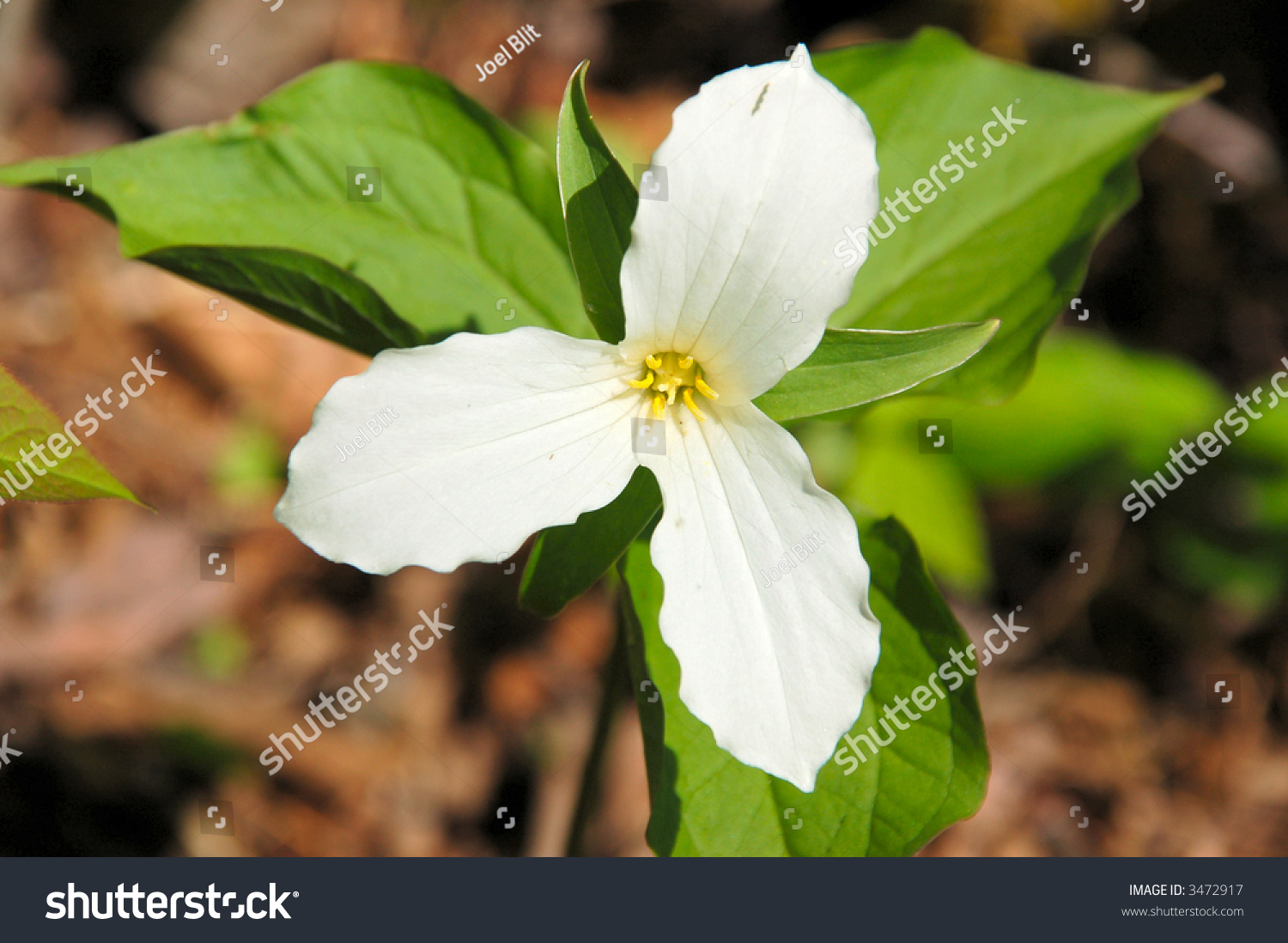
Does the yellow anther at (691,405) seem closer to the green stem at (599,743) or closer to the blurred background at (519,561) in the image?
the green stem at (599,743)

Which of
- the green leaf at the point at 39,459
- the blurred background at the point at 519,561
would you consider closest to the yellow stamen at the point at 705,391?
the green leaf at the point at 39,459

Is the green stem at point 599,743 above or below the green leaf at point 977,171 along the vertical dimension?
below

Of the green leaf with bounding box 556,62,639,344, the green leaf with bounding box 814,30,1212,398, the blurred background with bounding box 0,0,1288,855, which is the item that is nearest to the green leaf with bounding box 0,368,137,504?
the green leaf with bounding box 556,62,639,344

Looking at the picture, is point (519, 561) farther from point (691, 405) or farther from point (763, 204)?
point (763, 204)

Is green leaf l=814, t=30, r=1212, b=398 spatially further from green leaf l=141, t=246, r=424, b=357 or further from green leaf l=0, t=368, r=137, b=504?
green leaf l=0, t=368, r=137, b=504
